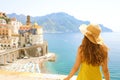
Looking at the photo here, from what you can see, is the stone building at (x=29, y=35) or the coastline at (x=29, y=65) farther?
the stone building at (x=29, y=35)

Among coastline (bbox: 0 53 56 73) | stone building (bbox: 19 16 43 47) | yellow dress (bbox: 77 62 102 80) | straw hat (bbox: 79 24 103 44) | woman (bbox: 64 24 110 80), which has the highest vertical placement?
straw hat (bbox: 79 24 103 44)

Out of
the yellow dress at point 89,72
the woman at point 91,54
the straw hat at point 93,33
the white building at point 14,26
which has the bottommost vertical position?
the white building at point 14,26

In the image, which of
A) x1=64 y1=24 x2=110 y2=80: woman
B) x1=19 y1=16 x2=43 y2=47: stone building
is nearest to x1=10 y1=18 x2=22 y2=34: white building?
x1=19 y1=16 x2=43 y2=47: stone building

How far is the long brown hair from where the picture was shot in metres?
2.20

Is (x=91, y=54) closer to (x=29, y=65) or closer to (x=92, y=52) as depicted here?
(x=92, y=52)

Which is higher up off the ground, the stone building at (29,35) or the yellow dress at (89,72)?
the yellow dress at (89,72)

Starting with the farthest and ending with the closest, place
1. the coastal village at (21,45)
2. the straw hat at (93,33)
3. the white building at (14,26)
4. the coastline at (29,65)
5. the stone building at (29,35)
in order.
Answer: the white building at (14,26), the stone building at (29,35), the coastal village at (21,45), the coastline at (29,65), the straw hat at (93,33)

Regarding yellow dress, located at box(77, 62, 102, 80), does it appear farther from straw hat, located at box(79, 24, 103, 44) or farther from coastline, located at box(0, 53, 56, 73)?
coastline, located at box(0, 53, 56, 73)

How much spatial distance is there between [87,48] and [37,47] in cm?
4576

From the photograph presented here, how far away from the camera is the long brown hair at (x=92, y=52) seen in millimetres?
2201

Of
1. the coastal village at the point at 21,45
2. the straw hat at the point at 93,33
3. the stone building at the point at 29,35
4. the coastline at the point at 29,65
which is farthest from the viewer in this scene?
the stone building at the point at 29,35

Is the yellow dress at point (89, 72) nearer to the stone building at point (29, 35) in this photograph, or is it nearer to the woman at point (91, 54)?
the woman at point (91, 54)

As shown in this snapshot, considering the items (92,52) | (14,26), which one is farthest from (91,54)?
(14,26)

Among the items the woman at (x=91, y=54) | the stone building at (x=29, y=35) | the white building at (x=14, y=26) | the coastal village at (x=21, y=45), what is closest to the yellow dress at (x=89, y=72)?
the woman at (x=91, y=54)
